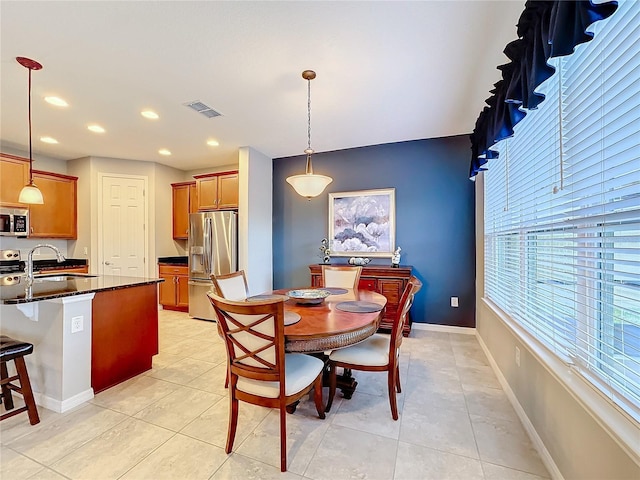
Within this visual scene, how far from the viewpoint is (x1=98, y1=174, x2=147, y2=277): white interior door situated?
4734 mm

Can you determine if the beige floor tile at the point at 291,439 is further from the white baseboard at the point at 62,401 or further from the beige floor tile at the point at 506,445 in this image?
the white baseboard at the point at 62,401

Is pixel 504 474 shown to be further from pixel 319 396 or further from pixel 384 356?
pixel 319 396

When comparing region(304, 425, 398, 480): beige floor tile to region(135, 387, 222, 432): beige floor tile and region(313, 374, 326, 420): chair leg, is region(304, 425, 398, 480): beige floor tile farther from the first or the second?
region(135, 387, 222, 432): beige floor tile

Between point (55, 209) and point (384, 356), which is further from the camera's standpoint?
point (55, 209)

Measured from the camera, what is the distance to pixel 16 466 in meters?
1.54

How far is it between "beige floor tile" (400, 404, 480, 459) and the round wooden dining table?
2.27 feet

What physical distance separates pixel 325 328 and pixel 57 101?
352 centimetres

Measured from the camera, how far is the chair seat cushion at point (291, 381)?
5.16 ft

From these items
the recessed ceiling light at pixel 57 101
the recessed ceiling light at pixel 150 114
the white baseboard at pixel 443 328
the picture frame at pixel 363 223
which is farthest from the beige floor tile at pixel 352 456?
the recessed ceiling light at pixel 57 101

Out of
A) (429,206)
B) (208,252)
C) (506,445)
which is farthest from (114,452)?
(429,206)

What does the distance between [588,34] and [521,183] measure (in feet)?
4.06

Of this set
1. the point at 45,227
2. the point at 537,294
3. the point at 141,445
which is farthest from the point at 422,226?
the point at 45,227

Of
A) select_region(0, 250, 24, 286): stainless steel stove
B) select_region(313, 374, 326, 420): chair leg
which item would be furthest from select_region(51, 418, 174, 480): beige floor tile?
select_region(0, 250, 24, 286): stainless steel stove

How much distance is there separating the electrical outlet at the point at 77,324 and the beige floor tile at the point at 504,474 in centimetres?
282
